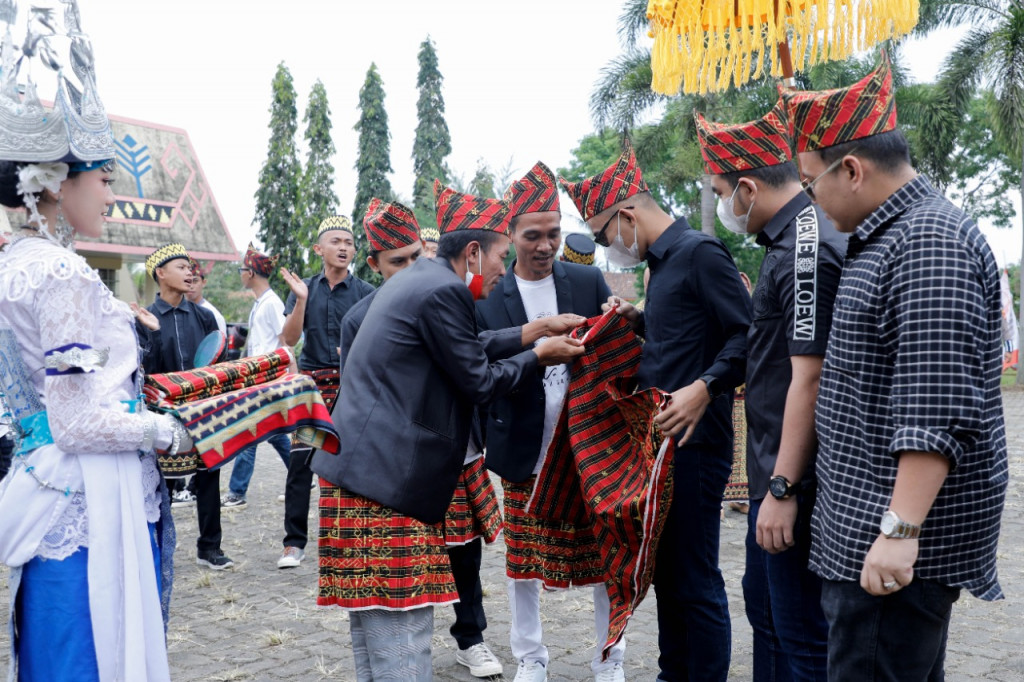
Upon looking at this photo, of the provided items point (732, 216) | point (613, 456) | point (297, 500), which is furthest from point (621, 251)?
point (297, 500)

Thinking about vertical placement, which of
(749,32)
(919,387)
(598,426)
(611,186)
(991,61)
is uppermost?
(991,61)

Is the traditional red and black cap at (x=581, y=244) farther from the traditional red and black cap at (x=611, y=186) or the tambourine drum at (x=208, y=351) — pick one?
the tambourine drum at (x=208, y=351)

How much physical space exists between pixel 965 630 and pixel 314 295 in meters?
4.86

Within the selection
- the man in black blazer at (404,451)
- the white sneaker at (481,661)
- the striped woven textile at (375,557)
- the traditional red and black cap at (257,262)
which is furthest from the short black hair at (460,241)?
the traditional red and black cap at (257,262)

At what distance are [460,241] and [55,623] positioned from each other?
1.94 meters

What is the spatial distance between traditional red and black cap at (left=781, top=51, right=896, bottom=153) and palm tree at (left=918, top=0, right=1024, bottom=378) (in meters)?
20.5

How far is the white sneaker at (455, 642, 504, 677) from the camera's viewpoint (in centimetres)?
439

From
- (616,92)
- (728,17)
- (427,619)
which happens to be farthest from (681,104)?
(427,619)

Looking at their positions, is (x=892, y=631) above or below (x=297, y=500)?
above

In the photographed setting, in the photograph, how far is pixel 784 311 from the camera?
2.94 metres

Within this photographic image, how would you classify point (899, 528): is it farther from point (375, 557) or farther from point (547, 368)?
point (547, 368)

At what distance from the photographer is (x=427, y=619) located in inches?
132

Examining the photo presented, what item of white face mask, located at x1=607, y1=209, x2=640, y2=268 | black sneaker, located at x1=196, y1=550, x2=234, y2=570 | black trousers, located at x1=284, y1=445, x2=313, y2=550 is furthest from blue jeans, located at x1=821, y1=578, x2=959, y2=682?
black sneaker, located at x1=196, y1=550, x2=234, y2=570

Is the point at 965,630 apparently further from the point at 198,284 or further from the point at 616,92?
the point at 616,92
